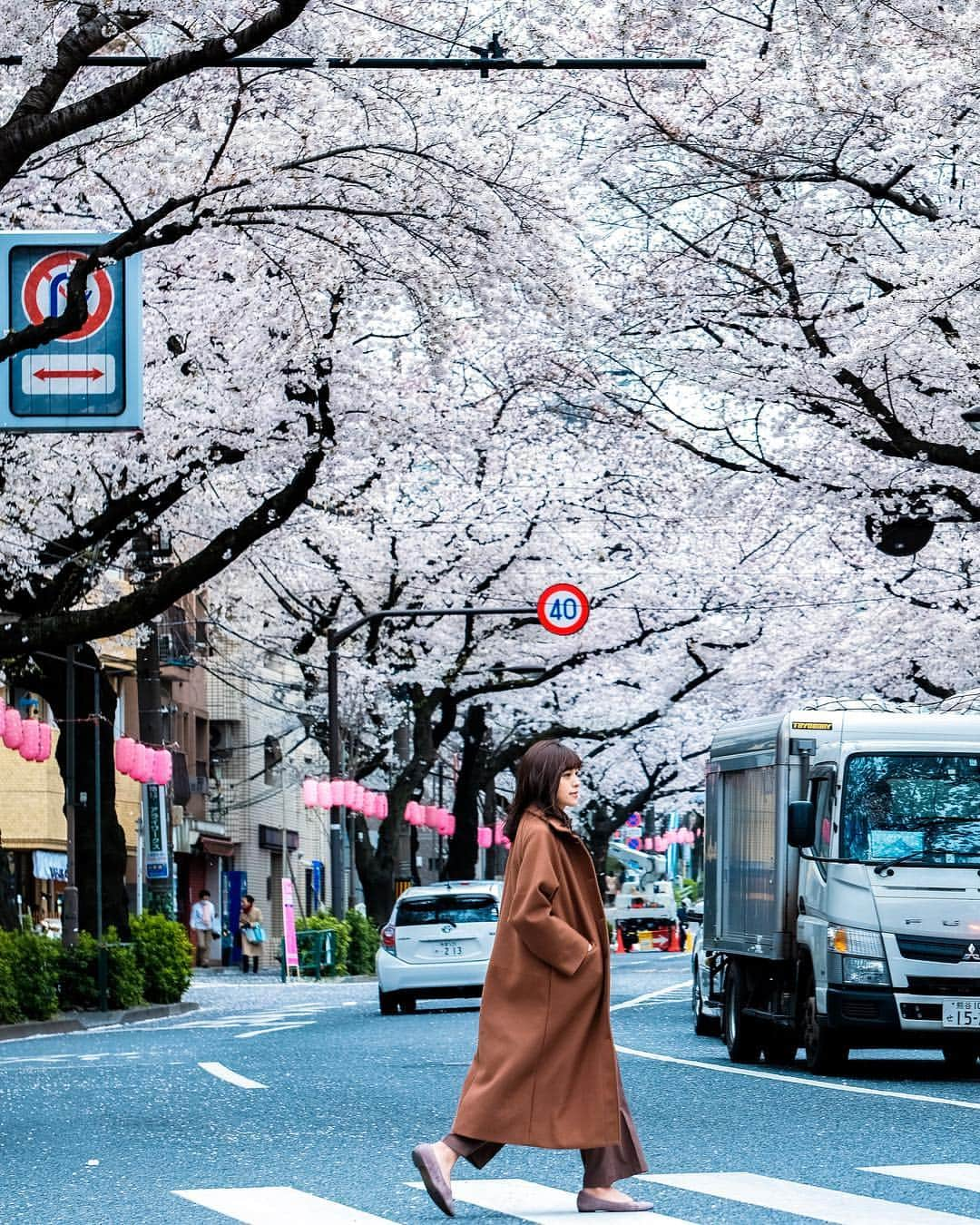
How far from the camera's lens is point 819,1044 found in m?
Answer: 16.0

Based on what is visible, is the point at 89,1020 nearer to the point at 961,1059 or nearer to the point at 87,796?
the point at 87,796

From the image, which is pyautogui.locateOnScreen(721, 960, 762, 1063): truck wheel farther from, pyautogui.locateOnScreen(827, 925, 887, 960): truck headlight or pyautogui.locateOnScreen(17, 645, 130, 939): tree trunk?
pyautogui.locateOnScreen(17, 645, 130, 939): tree trunk

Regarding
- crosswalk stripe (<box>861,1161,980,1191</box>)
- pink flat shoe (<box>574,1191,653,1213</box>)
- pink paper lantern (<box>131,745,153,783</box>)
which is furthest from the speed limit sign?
pink flat shoe (<box>574,1191,653,1213</box>)

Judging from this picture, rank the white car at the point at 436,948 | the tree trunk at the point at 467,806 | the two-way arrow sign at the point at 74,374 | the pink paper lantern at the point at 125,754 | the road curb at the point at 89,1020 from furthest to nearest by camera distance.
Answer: the tree trunk at the point at 467,806 → the pink paper lantern at the point at 125,754 → the white car at the point at 436,948 → the road curb at the point at 89,1020 → the two-way arrow sign at the point at 74,374

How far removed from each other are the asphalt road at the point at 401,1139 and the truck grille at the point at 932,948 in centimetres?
80

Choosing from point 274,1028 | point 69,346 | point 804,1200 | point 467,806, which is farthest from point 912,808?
point 467,806

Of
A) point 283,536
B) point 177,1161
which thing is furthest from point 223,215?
point 283,536

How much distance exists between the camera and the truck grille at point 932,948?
1555 centimetres

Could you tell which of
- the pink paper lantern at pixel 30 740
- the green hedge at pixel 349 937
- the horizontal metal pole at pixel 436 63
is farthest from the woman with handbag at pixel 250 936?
the horizontal metal pole at pixel 436 63

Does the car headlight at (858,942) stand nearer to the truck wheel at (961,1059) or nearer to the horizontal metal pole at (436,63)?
the truck wheel at (961,1059)

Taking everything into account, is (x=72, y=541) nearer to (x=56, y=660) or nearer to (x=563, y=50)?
(x=56, y=660)

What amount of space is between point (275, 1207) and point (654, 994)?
24.8m

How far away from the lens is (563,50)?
60.8 feet

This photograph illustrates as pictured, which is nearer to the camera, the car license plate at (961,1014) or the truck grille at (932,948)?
the car license plate at (961,1014)
